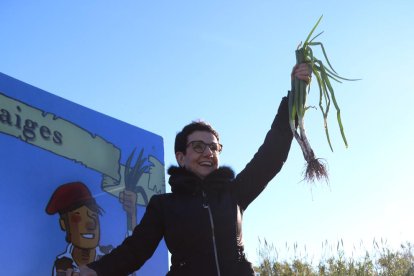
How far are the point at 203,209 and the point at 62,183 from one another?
1111mm

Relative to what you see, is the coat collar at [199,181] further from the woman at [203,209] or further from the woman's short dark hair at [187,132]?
the woman's short dark hair at [187,132]

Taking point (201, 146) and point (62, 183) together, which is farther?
point (62, 183)

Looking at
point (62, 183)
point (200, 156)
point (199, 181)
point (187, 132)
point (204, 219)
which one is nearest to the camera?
point (204, 219)

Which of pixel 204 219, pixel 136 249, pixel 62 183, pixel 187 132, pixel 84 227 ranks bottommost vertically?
pixel 136 249

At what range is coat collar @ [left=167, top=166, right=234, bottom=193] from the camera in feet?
9.79

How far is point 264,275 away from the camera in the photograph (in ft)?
→ 19.7

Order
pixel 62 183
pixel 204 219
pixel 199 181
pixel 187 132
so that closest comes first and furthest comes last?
1. pixel 204 219
2. pixel 199 181
3. pixel 187 132
4. pixel 62 183

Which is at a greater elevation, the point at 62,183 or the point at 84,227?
the point at 62,183

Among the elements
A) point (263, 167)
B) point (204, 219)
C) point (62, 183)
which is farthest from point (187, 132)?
point (62, 183)

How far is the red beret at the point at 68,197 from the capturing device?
3.46m

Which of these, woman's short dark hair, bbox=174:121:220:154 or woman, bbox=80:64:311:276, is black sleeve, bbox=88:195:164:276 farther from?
woman's short dark hair, bbox=174:121:220:154

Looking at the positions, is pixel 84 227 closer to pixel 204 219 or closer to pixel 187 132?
pixel 187 132

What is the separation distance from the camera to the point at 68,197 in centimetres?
355

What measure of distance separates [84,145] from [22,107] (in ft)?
1.68
